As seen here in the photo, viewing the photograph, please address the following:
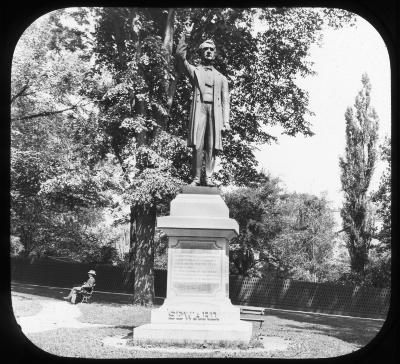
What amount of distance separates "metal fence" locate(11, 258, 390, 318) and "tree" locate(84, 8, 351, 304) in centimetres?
605

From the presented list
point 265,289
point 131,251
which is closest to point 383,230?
point 265,289

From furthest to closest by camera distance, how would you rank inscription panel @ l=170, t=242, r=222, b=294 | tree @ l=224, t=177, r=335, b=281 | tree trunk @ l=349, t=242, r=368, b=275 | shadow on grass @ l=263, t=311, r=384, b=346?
tree trunk @ l=349, t=242, r=368, b=275, tree @ l=224, t=177, r=335, b=281, shadow on grass @ l=263, t=311, r=384, b=346, inscription panel @ l=170, t=242, r=222, b=294

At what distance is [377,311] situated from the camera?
23875mm

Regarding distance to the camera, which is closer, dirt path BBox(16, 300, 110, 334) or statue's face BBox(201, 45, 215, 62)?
statue's face BBox(201, 45, 215, 62)

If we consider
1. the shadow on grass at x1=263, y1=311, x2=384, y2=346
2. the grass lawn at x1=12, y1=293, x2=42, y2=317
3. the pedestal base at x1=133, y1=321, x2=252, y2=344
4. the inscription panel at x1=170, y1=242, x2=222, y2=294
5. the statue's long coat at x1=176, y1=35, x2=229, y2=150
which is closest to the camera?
the pedestal base at x1=133, y1=321, x2=252, y2=344

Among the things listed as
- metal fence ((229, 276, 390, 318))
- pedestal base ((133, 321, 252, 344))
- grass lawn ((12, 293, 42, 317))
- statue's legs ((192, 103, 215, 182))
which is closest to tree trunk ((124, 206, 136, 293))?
grass lawn ((12, 293, 42, 317))

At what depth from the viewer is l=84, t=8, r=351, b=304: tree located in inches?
659

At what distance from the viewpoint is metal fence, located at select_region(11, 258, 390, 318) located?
78.9 ft

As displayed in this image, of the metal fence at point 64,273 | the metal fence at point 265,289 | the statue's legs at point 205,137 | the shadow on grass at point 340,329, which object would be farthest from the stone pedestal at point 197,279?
the metal fence at point 64,273

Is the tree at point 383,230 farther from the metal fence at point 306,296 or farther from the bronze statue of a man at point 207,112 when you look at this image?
the bronze statue of a man at point 207,112

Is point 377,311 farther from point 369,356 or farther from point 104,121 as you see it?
point 369,356

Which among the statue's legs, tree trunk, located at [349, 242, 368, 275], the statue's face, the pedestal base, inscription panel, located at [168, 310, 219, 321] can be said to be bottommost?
the pedestal base

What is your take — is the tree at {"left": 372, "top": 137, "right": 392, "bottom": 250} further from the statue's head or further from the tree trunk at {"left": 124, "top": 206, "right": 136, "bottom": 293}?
the statue's head

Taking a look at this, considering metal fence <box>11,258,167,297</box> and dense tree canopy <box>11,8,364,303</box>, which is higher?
dense tree canopy <box>11,8,364,303</box>
